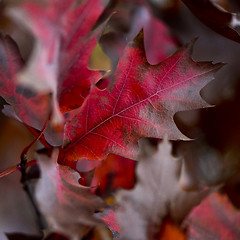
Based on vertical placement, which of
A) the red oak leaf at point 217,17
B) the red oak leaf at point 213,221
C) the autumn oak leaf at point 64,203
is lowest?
the red oak leaf at point 213,221

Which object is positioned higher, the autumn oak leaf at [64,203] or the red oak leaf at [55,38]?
the red oak leaf at [55,38]

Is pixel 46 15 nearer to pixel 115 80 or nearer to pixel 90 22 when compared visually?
pixel 90 22

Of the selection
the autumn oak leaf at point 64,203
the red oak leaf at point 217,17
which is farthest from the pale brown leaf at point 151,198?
the red oak leaf at point 217,17

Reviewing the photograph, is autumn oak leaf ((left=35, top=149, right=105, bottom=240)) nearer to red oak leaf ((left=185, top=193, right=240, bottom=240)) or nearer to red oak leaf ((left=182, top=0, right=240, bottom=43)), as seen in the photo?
red oak leaf ((left=185, top=193, right=240, bottom=240))

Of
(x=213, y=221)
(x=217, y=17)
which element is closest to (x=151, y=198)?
(x=213, y=221)

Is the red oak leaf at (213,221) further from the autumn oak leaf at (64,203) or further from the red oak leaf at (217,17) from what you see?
the red oak leaf at (217,17)
